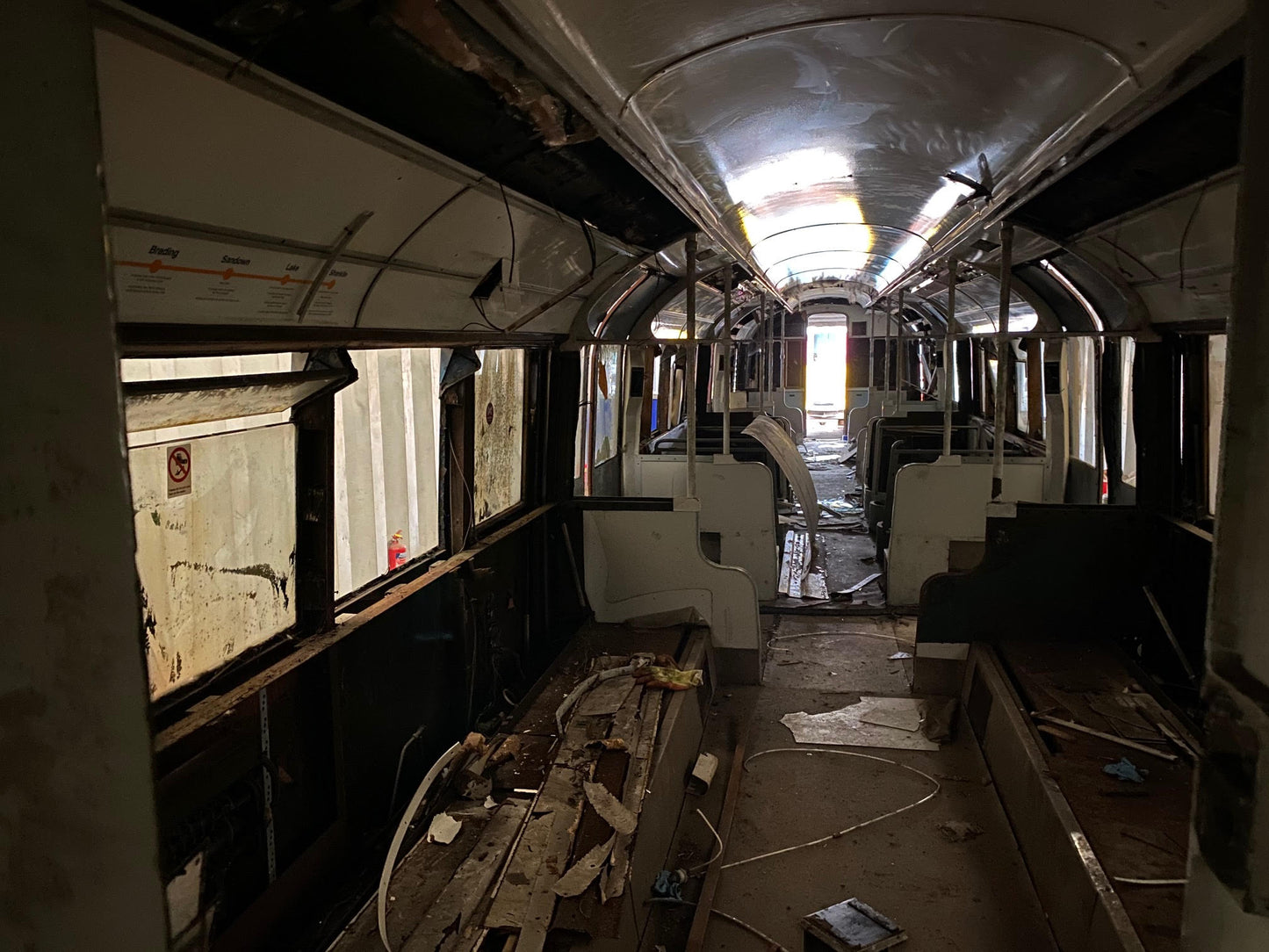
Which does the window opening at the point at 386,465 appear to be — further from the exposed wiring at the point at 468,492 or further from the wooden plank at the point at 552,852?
the wooden plank at the point at 552,852

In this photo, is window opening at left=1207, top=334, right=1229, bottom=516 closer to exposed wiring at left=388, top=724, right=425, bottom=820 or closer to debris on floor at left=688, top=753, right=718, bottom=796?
debris on floor at left=688, top=753, right=718, bottom=796

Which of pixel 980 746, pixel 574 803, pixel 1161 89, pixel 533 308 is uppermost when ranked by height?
pixel 1161 89

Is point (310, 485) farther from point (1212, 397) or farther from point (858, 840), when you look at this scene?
point (1212, 397)

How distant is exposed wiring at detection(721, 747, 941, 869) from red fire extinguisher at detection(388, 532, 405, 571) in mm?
2428

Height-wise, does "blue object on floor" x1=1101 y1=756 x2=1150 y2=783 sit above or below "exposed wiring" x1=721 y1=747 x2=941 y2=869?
above

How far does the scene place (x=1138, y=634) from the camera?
6.62 m

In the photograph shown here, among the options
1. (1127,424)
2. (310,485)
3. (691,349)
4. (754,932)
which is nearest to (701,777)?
(754,932)

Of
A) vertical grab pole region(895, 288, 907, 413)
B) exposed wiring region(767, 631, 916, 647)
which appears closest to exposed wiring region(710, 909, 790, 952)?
exposed wiring region(767, 631, 916, 647)

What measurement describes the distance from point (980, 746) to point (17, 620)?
6.36 m

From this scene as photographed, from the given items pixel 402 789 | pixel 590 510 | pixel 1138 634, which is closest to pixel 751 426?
pixel 590 510

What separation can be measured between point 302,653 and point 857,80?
319 centimetres

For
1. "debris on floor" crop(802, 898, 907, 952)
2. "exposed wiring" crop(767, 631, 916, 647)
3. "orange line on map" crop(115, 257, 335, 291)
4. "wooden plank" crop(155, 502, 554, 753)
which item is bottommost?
"debris on floor" crop(802, 898, 907, 952)

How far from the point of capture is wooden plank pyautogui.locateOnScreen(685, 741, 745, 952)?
4.27 metres

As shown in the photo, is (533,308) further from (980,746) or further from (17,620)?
(17,620)
